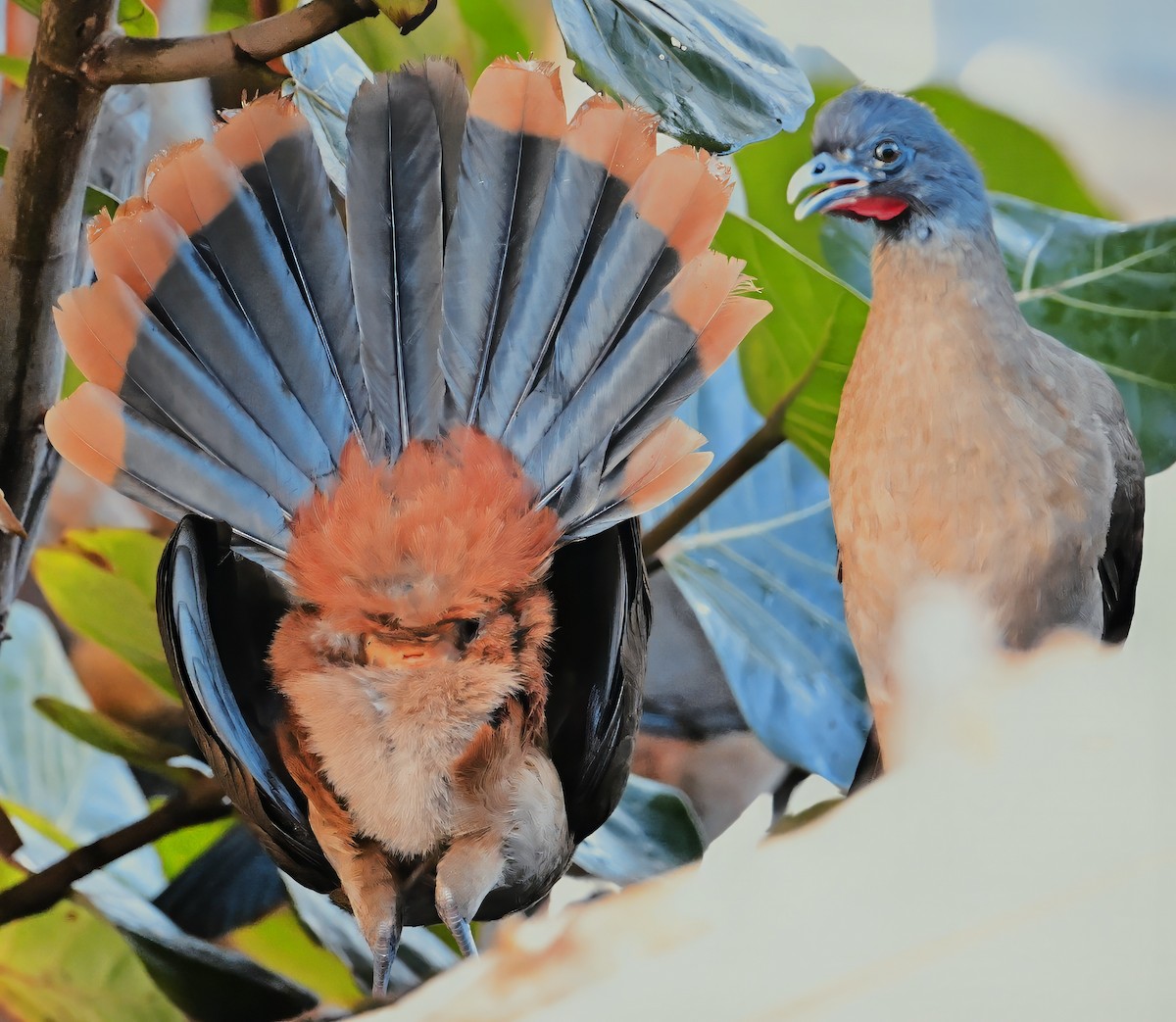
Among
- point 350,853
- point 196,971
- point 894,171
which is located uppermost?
point 894,171

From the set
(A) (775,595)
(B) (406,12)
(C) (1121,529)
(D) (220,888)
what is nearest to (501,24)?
(B) (406,12)

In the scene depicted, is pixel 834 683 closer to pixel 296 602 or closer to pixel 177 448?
pixel 296 602

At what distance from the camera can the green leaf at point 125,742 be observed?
31.8 inches

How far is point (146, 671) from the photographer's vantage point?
2.65ft

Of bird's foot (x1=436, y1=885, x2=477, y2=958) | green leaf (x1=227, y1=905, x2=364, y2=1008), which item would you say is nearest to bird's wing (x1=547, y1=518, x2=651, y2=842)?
bird's foot (x1=436, y1=885, x2=477, y2=958)

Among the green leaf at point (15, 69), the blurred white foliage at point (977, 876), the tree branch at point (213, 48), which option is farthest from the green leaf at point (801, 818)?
the green leaf at point (15, 69)

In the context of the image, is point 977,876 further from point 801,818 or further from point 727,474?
point 727,474

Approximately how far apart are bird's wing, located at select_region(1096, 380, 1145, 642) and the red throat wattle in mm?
210

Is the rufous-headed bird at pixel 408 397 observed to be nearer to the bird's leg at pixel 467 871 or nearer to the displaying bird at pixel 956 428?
the bird's leg at pixel 467 871

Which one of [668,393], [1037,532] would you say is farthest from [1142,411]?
[668,393]

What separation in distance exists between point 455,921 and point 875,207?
63cm

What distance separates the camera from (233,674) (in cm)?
77

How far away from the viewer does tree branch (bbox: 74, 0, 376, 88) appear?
2.56ft

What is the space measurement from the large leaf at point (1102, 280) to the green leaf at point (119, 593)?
59 centimetres
